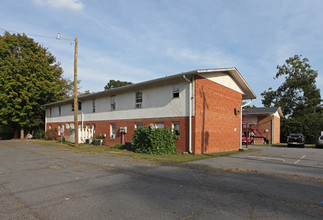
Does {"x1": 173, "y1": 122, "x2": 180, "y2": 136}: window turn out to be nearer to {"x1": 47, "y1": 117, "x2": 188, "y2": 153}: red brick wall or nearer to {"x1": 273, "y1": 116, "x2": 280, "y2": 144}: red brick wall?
{"x1": 47, "y1": 117, "x2": 188, "y2": 153}: red brick wall

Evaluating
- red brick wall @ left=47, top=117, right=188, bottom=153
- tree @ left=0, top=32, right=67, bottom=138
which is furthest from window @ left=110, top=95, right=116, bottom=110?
tree @ left=0, top=32, right=67, bottom=138

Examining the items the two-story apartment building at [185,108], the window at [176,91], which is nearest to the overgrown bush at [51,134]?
the two-story apartment building at [185,108]

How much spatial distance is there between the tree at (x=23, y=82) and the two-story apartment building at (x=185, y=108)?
11.5 meters

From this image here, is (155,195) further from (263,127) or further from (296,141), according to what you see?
(263,127)

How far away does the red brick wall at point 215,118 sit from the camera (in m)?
15.3

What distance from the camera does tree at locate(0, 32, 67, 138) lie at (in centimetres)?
2925

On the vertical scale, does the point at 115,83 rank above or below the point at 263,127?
above

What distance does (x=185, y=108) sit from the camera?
15438mm

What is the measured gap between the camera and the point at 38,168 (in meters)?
9.23

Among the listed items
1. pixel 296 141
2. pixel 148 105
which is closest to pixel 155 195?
pixel 148 105

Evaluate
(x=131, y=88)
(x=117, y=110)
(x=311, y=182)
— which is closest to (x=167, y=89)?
(x=131, y=88)

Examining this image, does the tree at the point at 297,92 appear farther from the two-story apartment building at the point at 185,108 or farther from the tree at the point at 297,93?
the two-story apartment building at the point at 185,108

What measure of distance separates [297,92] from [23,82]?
171 feet

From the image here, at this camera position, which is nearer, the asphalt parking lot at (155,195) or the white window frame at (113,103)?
the asphalt parking lot at (155,195)
